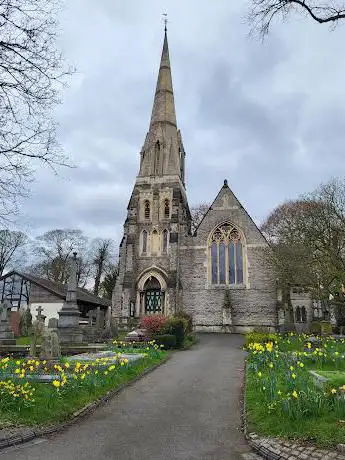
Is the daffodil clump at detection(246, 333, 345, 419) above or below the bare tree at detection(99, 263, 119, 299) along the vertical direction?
below

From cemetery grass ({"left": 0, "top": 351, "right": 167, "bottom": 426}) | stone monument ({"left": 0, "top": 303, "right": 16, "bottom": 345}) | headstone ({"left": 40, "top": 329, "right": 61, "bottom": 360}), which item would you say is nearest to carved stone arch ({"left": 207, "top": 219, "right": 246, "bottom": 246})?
stone monument ({"left": 0, "top": 303, "right": 16, "bottom": 345})

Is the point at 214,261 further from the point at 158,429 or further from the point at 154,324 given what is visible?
the point at 158,429

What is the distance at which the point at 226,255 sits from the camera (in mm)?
32094

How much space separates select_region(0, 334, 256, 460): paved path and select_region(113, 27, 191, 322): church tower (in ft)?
68.7

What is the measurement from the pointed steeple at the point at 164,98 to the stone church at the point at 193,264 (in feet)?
24.6

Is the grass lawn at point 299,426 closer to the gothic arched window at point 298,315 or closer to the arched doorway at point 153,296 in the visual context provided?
the arched doorway at point 153,296

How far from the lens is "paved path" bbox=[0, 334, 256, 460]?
202 inches

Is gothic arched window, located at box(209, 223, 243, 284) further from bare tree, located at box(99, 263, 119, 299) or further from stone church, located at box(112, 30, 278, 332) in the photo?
bare tree, located at box(99, 263, 119, 299)

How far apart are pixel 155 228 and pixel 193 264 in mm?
5175

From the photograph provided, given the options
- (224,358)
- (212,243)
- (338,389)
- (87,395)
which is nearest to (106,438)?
(87,395)

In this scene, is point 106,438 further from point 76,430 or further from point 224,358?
point 224,358

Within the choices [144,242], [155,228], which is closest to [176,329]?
[144,242]

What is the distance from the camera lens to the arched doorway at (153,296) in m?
32.3

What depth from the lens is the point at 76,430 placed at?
20.0 feet
